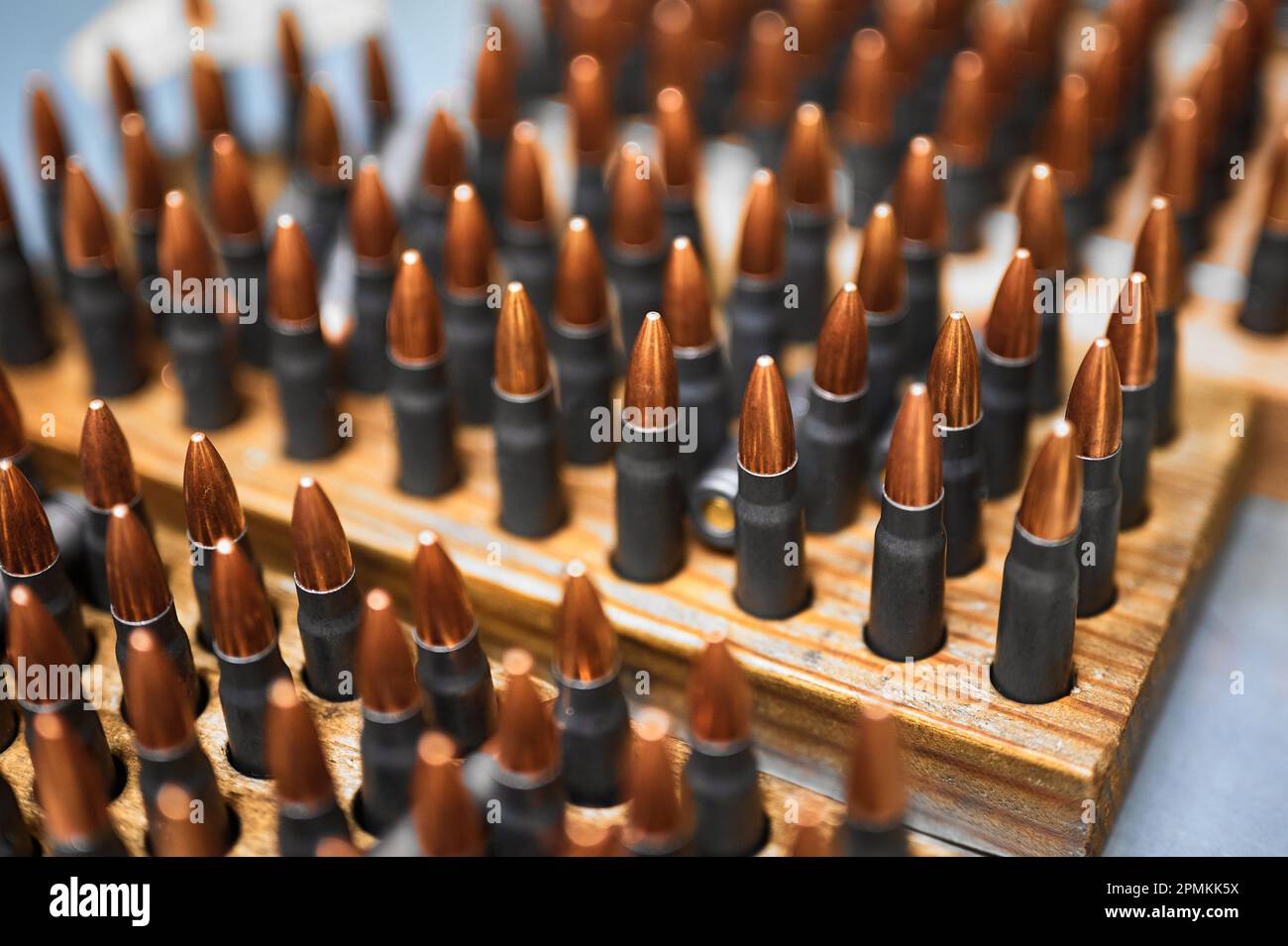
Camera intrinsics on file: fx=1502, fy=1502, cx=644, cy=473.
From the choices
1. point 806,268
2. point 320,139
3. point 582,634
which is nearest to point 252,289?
point 320,139

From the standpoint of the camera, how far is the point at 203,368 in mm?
1776

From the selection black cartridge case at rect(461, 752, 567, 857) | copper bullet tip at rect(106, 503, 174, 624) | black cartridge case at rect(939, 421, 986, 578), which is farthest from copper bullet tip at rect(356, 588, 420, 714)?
black cartridge case at rect(939, 421, 986, 578)

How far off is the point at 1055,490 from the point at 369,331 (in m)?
0.87

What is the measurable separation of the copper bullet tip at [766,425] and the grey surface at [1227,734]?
0.52 meters

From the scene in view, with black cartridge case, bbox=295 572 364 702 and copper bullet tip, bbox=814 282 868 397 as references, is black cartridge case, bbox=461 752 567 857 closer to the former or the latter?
black cartridge case, bbox=295 572 364 702

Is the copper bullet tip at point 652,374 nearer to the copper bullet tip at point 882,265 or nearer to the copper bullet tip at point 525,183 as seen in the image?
the copper bullet tip at point 882,265

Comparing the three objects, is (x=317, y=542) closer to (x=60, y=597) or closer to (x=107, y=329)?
(x=60, y=597)

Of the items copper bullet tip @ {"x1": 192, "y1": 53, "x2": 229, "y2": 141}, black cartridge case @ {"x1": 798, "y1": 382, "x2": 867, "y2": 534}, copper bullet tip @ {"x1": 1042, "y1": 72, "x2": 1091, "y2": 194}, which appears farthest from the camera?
copper bullet tip @ {"x1": 192, "y1": 53, "x2": 229, "y2": 141}

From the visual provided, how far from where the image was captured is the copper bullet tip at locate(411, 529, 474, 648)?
1314 millimetres

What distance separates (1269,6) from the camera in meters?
2.21

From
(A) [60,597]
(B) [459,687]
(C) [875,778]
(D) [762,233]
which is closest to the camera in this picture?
(C) [875,778]

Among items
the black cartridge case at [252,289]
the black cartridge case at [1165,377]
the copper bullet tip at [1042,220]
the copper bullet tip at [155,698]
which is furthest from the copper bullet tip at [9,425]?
the black cartridge case at [1165,377]

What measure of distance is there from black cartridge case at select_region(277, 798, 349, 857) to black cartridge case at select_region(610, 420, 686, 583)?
430mm
